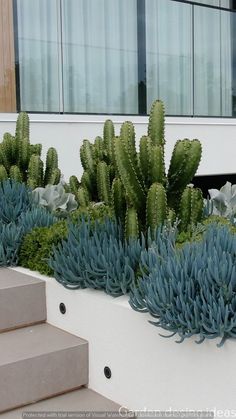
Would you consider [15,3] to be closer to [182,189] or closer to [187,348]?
[182,189]

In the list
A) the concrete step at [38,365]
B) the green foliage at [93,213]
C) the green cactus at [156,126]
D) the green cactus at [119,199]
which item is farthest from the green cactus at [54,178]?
the concrete step at [38,365]

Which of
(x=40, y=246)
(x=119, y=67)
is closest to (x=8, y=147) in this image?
(x=40, y=246)

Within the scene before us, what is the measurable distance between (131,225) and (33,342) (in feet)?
2.97

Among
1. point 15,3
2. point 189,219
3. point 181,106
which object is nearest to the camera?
point 189,219

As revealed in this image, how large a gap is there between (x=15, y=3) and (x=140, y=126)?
2.24m

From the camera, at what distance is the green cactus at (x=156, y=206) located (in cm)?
369

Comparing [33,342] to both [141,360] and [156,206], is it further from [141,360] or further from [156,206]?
[156,206]

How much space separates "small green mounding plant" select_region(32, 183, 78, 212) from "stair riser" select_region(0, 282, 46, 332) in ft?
4.08

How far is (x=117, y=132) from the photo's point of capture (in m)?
8.06

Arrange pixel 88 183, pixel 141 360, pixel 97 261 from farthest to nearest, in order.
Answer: pixel 88 183
pixel 97 261
pixel 141 360

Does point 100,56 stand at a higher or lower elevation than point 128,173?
higher

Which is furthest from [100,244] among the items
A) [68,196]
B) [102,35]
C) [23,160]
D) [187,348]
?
[102,35]

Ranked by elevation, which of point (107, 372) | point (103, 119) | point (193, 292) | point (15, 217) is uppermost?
point (103, 119)

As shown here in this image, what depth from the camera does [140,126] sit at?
27.3ft
